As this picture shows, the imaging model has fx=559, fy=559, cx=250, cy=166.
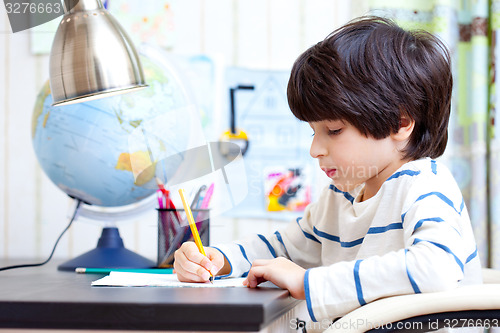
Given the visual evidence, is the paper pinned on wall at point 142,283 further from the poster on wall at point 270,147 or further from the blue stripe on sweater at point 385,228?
the poster on wall at point 270,147

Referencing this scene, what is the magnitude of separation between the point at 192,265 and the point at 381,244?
11.1 inches

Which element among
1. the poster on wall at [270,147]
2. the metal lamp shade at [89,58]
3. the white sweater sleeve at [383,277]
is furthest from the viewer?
the poster on wall at [270,147]

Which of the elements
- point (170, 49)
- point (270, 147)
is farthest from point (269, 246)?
point (170, 49)

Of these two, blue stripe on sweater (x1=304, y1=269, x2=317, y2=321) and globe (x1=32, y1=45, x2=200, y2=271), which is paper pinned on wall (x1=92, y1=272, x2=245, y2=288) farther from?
globe (x1=32, y1=45, x2=200, y2=271)

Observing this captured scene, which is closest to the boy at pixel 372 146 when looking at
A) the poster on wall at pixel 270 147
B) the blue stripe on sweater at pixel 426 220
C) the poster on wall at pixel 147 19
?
the blue stripe on sweater at pixel 426 220

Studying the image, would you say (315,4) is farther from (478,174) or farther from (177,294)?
(177,294)

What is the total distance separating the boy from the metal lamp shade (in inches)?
10.8

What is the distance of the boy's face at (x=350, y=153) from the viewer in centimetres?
87

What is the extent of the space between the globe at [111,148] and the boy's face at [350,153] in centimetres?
37

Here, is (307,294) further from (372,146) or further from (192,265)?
(372,146)

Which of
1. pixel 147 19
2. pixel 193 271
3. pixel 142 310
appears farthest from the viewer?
pixel 147 19

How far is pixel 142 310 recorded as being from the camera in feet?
1.69

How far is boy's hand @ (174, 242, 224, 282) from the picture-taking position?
2.54 feet

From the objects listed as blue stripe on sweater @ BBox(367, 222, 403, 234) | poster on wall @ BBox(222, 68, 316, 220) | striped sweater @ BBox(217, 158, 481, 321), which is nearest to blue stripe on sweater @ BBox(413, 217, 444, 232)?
striped sweater @ BBox(217, 158, 481, 321)
